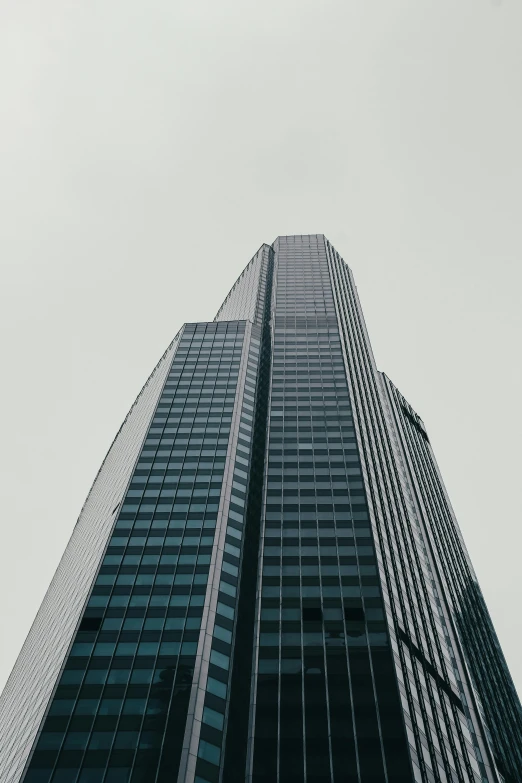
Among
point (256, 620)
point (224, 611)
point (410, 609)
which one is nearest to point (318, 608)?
point (256, 620)

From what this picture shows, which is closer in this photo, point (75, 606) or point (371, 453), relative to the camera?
point (75, 606)

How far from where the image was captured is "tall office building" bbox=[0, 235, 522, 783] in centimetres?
5759

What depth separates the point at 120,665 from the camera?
64.5 metres

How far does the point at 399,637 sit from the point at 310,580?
12379mm

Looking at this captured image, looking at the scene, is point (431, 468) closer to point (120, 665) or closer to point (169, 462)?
point (169, 462)

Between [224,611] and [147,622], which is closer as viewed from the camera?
[147,622]

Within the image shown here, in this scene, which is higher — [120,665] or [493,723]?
[493,723]

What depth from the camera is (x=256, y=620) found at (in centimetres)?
7212

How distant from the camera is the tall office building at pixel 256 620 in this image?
57594 millimetres

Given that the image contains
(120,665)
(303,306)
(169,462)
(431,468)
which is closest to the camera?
(120,665)

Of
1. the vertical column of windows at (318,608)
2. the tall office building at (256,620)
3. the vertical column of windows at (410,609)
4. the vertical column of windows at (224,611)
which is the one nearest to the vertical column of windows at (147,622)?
the tall office building at (256,620)

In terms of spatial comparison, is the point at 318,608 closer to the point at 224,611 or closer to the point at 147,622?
the point at 224,611

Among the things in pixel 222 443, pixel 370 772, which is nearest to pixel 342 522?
pixel 222 443

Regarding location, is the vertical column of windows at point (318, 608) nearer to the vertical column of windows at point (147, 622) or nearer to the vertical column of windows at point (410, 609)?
the vertical column of windows at point (410, 609)
